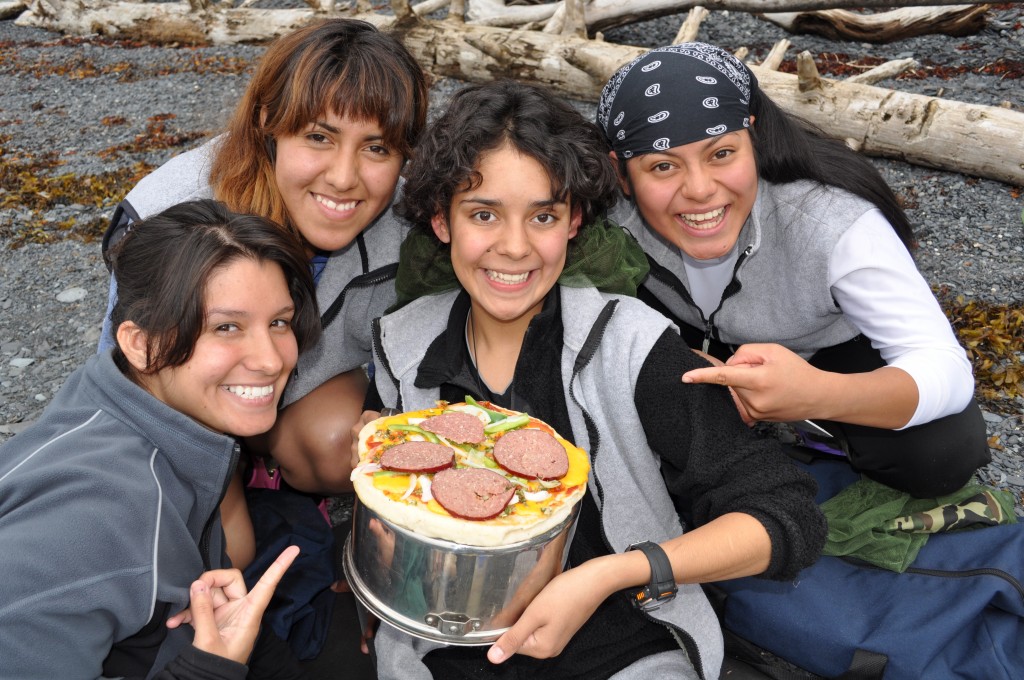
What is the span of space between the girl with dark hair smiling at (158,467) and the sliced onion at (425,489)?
440 mm

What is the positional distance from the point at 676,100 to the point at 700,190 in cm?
31

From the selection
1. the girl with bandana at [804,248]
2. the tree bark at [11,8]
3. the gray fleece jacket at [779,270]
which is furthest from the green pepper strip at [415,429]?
the tree bark at [11,8]

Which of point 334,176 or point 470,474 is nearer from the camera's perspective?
point 470,474

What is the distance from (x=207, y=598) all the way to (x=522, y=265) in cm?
127

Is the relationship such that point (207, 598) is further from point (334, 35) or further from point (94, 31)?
point (94, 31)

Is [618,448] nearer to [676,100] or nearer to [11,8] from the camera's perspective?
[676,100]

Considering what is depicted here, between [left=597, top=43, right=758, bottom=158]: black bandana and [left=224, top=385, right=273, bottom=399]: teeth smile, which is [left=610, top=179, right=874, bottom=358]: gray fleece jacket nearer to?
[left=597, top=43, right=758, bottom=158]: black bandana

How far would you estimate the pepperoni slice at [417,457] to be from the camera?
2299 millimetres

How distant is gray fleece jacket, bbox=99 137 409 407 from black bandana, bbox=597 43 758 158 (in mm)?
1052

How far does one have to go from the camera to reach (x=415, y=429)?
2480 millimetres

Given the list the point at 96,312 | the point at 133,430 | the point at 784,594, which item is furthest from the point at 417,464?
the point at 96,312

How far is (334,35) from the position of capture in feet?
10.6

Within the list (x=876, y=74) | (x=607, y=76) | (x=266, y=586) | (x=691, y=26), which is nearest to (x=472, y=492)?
(x=266, y=586)

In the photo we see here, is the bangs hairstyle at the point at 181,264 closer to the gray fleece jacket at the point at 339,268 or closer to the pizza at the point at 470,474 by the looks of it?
the gray fleece jacket at the point at 339,268
